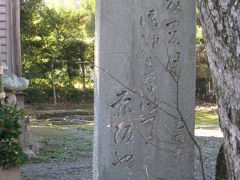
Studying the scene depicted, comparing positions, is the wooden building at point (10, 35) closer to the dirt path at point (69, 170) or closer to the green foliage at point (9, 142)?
the dirt path at point (69, 170)

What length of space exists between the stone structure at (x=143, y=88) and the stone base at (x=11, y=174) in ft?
3.92

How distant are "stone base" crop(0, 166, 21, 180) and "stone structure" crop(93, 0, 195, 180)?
1196mm

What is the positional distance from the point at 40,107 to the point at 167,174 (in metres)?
16.1

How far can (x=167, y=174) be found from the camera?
15.9 feet

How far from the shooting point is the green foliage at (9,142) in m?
5.31

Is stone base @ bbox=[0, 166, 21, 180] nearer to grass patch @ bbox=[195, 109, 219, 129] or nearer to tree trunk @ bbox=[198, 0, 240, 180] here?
tree trunk @ bbox=[198, 0, 240, 180]

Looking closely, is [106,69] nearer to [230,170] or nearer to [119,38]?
[119,38]

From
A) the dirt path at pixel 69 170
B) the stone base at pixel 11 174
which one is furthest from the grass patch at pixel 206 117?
the stone base at pixel 11 174

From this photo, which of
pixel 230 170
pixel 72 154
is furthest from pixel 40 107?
pixel 230 170

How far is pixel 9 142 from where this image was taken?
536 centimetres

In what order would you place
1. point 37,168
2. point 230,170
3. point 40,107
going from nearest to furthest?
point 230,170, point 37,168, point 40,107

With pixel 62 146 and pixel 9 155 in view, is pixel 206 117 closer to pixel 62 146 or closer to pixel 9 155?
pixel 62 146

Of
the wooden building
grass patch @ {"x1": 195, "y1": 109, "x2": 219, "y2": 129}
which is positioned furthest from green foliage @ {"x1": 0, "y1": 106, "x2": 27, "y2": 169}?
grass patch @ {"x1": 195, "y1": 109, "x2": 219, "y2": 129}

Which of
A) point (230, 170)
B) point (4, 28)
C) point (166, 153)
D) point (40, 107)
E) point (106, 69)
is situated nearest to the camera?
point (230, 170)
